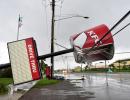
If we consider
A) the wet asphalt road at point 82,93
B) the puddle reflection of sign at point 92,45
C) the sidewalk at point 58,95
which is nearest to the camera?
the puddle reflection of sign at point 92,45

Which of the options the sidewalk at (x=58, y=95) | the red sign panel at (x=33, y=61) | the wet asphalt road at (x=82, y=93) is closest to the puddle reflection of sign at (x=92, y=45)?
the red sign panel at (x=33, y=61)

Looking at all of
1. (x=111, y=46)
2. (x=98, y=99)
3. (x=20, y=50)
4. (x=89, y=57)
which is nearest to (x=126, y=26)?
(x=111, y=46)

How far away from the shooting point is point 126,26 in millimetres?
5629

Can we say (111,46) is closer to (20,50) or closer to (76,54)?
(76,54)

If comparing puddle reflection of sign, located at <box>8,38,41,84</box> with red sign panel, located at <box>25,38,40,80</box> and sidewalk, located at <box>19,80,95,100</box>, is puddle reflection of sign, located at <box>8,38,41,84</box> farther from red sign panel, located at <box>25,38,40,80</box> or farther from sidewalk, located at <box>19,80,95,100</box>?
sidewalk, located at <box>19,80,95,100</box>

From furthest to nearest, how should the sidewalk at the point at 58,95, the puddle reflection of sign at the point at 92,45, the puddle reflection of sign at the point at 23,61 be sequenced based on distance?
the sidewalk at the point at 58,95, the puddle reflection of sign at the point at 23,61, the puddle reflection of sign at the point at 92,45

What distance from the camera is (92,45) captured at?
6.20 m

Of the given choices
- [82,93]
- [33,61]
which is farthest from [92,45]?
[82,93]

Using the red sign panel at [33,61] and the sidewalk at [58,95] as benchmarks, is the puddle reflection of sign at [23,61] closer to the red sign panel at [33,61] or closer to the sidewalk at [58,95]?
the red sign panel at [33,61]

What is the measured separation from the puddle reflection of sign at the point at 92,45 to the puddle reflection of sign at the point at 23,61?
790mm

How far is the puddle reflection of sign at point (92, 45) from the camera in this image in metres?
6.12

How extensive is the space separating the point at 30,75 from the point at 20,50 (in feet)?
1.41

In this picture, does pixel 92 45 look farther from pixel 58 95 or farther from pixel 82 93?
pixel 82 93

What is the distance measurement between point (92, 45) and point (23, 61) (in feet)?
4.05
